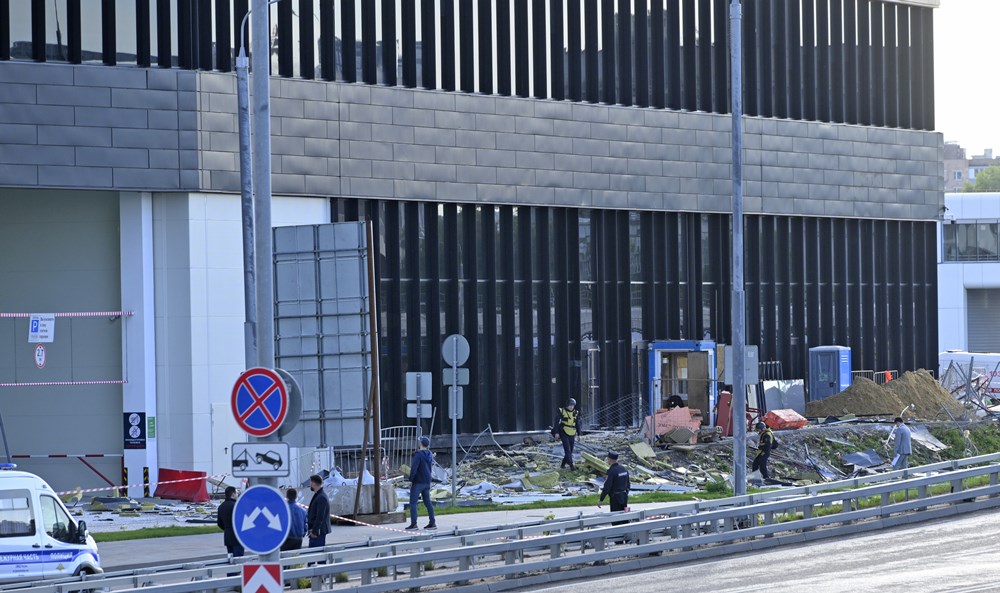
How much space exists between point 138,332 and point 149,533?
8.76 metres

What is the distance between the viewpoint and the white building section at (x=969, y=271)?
81812mm

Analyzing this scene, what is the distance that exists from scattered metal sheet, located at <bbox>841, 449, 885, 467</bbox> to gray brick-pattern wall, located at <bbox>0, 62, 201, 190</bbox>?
55.5 ft

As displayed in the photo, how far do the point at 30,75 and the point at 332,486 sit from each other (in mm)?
11637

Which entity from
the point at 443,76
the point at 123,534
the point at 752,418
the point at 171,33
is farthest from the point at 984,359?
the point at 123,534

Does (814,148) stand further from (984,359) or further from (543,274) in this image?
(984,359)

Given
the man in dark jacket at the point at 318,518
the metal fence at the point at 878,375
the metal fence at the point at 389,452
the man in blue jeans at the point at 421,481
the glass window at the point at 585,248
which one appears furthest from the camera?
the metal fence at the point at 878,375

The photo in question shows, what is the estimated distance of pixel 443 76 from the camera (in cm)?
3850

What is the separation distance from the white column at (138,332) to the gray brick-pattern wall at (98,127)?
2.80ft

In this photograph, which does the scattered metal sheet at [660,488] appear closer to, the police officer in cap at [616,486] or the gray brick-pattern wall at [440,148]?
the police officer in cap at [616,486]

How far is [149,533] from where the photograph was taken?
25922 mm

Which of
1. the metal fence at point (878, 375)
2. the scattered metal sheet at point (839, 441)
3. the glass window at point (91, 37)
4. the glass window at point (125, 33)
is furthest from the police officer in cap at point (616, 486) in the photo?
the metal fence at point (878, 375)

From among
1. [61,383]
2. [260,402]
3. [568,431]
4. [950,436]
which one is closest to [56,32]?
[61,383]

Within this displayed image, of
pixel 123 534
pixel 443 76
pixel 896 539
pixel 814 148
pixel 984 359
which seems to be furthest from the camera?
pixel 984 359

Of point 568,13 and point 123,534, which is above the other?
point 568,13
